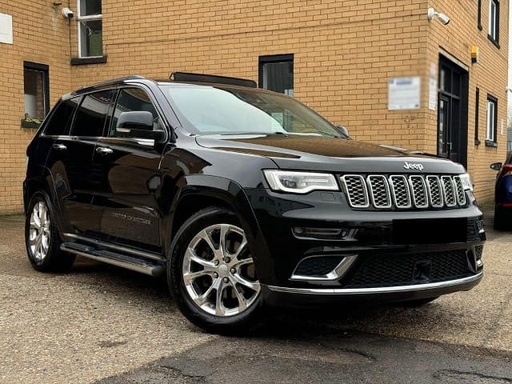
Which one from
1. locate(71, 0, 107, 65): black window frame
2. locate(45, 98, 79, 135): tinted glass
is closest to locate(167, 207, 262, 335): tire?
locate(45, 98, 79, 135): tinted glass

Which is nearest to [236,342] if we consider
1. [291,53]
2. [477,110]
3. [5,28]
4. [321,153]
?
[321,153]

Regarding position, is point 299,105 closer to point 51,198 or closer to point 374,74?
point 51,198

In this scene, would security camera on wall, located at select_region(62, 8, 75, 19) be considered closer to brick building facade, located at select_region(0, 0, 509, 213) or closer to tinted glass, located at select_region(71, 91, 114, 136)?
brick building facade, located at select_region(0, 0, 509, 213)

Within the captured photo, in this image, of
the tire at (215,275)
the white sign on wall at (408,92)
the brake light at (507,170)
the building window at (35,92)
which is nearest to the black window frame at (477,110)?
the brake light at (507,170)

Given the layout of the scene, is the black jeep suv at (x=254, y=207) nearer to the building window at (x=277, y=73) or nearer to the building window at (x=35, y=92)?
the building window at (x=277, y=73)

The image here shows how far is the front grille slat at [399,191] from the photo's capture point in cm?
371

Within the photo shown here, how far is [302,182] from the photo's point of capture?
3.70 metres

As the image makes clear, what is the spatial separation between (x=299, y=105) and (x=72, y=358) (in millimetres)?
3147

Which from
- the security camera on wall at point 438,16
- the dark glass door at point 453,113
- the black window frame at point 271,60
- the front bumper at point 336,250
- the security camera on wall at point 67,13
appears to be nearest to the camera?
the front bumper at point 336,250

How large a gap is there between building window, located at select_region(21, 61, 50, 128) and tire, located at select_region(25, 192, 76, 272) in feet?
17.8

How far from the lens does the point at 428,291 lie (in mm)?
3795

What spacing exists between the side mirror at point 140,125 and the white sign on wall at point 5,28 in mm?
7253

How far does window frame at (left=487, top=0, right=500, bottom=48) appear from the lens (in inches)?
561

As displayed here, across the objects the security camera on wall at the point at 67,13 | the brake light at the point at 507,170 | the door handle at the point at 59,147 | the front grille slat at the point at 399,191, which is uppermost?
the security camera on wall at the point at 67,13
